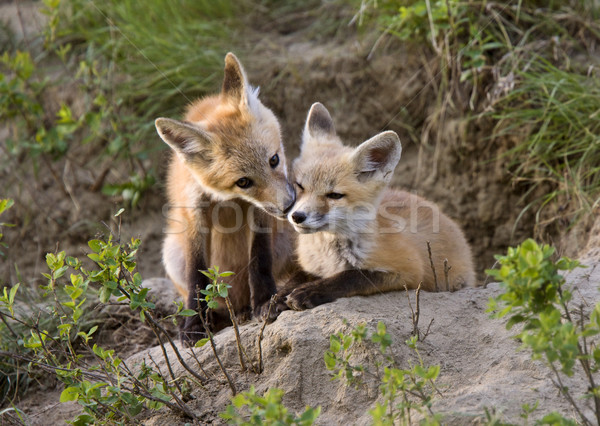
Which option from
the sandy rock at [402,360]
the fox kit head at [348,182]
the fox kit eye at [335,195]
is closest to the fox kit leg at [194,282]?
the sandy rock at [402,360]

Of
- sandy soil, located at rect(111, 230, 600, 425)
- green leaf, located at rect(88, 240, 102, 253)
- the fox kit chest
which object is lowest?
sandy soil, located at rect(111, 230, 600, 425)

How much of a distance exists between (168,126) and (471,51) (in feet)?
8.69

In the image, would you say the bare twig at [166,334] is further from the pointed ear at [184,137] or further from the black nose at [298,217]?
the pointed ear at [184,137]

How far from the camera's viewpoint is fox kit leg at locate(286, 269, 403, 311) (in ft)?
10.4

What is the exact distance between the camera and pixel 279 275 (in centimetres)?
410

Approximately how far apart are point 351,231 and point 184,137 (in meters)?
1.14

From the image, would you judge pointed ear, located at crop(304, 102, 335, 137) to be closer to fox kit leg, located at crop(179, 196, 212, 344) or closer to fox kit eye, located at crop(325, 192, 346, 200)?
fox kit eye, located at crop(325, 192, 346, 200)

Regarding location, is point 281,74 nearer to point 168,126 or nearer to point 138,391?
point 168,126

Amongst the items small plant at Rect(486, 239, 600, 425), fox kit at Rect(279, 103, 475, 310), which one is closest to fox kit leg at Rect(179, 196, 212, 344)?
fox kit at Rect(279, 103, 475, 310)

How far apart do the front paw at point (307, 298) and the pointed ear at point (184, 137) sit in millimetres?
1044

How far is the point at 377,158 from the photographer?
3.48m

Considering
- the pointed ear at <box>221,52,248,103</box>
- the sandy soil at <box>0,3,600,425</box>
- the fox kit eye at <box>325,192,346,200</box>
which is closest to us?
the sandy soil at <box>0,3,600,425</box>

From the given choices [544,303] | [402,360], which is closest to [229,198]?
[402,360]

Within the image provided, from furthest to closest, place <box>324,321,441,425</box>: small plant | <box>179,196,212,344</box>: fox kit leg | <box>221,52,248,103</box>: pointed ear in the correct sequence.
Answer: <box>221,52,248,103</box>: pointed ear
<box>179,196,212,344</box>: fox kit leg
<box>324,321,441,425</box>: small plant
